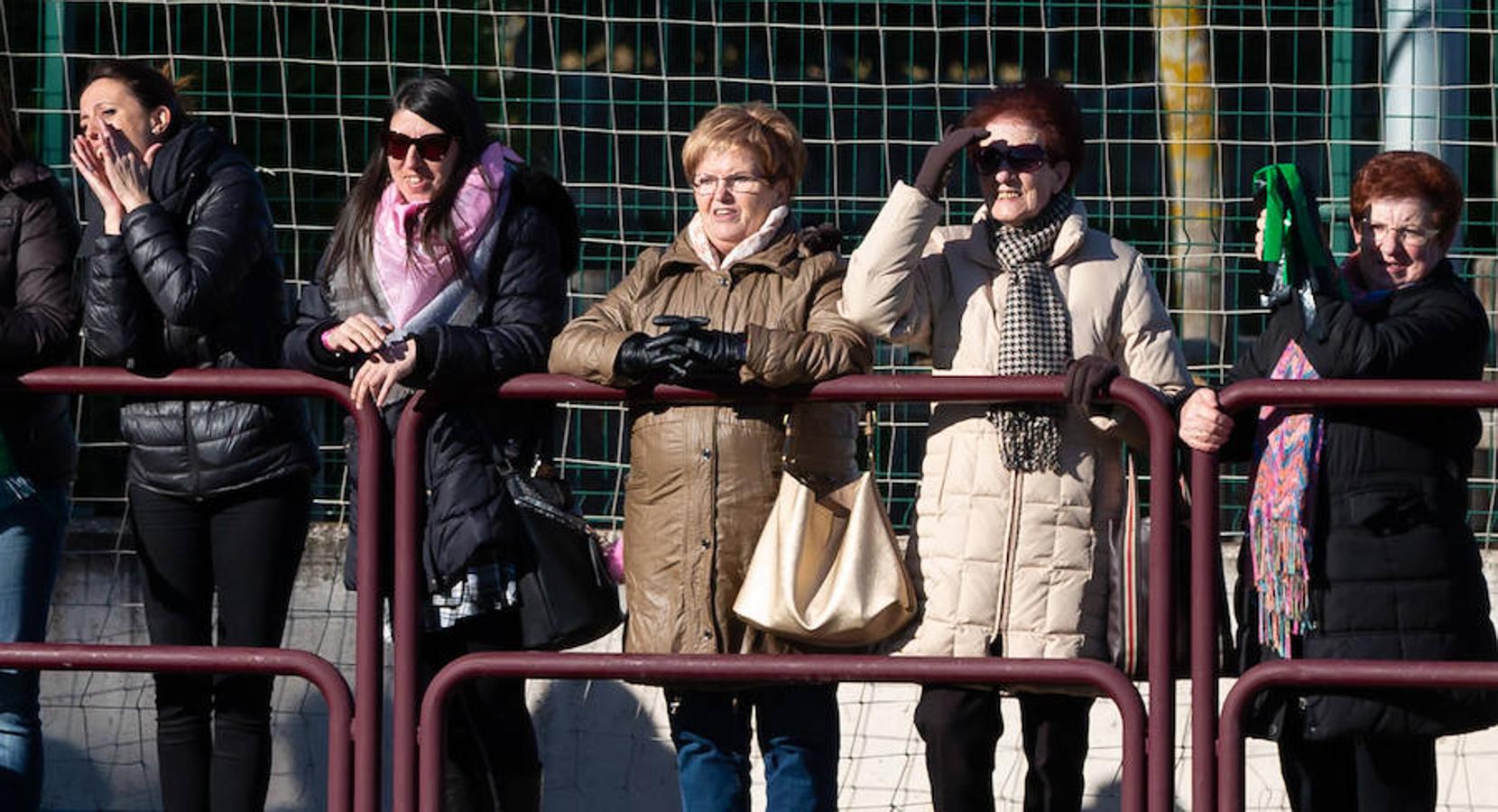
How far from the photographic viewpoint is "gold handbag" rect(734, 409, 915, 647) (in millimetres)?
5301

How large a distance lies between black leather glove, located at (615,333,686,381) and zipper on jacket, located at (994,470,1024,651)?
0.70m

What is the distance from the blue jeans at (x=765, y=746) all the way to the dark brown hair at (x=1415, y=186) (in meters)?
1.44

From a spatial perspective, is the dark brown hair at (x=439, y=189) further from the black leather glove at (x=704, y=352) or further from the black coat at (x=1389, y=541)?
the black coat at (x=1389, y=541)

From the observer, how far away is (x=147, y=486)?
5645mm

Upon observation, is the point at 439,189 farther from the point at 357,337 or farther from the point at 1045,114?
the point at 1045,114

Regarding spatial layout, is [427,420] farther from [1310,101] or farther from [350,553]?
[1310,101]

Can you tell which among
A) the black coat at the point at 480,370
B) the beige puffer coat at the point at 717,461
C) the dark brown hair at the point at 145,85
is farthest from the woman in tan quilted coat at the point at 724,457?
the dark brown hair at the point at 145,85

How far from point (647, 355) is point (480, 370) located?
331 millimetres

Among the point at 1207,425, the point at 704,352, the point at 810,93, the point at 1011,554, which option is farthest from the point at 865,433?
the point at 810,93

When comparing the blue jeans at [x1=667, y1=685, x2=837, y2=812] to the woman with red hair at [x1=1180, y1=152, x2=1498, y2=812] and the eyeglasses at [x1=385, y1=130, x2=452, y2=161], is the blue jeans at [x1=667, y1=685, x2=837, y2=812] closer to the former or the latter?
the woman with red hair at [x1=1180, y1=152, x2=1498, y2=812]

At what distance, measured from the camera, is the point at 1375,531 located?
5.29m

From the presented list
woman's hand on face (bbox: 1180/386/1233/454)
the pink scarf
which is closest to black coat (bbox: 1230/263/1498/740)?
woman's hand on face (bbox: 1180/386/1233/454)

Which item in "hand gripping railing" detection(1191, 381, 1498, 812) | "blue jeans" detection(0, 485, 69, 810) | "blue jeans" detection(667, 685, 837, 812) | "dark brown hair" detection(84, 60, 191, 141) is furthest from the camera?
"dark brown hair" detection(84, 60, 191, 141)

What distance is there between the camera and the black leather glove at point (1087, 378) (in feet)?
16.9
